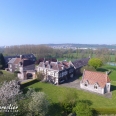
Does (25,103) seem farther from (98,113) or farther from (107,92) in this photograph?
(107,92)

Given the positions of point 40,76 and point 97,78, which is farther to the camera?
point 40,76

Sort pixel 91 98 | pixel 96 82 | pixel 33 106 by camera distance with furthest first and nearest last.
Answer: pixel 96 82 < pixel 91 98 < pixel 33 106

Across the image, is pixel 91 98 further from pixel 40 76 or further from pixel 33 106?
pixel 40 76

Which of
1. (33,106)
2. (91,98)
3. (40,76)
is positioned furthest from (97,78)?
(33,106)

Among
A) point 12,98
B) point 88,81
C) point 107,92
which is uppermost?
point 12,98

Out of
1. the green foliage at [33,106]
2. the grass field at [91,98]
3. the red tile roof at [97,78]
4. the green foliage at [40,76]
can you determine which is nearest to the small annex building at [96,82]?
the red tile roof at [97,78]

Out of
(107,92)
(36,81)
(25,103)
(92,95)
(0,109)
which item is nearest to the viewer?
(0,109)

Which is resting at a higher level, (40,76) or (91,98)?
(40,76)

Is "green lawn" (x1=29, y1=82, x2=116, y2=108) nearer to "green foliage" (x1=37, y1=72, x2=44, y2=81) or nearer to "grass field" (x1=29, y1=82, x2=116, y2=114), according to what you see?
"grass field" (x1=29, y1=82, x2=116, y2=114)

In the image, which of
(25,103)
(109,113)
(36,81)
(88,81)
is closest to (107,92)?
(88,81)
